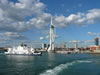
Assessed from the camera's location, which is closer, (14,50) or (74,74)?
(74,74)

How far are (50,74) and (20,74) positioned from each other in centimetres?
788

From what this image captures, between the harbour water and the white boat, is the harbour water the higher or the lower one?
the lower one

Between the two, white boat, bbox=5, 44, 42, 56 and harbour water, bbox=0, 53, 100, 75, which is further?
white boat, bbox=5, 44, 42, 56

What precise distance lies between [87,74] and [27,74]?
16.3 meters

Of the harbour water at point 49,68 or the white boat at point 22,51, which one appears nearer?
the harbour water at point 49,68

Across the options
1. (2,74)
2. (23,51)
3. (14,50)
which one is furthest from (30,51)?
(2,74)

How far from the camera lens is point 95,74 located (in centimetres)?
4300

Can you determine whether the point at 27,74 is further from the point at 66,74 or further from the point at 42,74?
the point at 66,74

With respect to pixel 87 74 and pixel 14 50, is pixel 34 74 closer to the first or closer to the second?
pixel 87 74

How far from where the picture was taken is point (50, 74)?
127 feet

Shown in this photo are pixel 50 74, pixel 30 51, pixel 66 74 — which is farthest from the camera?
pixel 30 51

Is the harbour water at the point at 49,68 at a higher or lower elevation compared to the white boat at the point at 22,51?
lower

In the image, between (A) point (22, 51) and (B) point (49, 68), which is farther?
(A) point (22, 51)

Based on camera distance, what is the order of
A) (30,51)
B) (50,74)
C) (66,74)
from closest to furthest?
1. (50,74)
2. (66,74)
3. (30,51)
